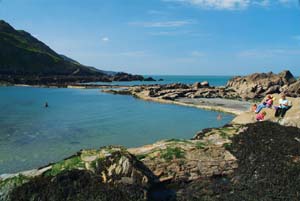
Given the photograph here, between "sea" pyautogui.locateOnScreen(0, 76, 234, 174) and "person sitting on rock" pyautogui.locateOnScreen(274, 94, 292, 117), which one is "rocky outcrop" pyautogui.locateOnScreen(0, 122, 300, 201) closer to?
"sea" pyautogui.locateOnScreen(0, 76, 234, 174)

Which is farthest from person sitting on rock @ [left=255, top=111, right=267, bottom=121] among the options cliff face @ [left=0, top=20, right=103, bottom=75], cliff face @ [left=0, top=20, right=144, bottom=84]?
cliff face @ [left=0, top=20, right=103, bottom=75]

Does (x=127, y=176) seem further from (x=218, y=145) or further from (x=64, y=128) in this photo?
(x=64, y=128)

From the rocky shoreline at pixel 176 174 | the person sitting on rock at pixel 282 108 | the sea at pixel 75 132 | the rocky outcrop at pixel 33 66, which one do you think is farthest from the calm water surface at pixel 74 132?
the rocky outcrop at pixel 33 66

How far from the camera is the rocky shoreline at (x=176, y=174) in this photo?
1152 centimetres

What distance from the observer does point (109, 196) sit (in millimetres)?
11117

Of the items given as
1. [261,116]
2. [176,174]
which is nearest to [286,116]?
[261,116]

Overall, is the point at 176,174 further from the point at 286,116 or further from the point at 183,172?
the point at 286,116

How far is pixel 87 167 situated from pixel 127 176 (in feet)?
5.54

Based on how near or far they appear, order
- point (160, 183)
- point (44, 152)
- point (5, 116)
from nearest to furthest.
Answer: point (160, 183) < point (44, 152) < point (5, 116)

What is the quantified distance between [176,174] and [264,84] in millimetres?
69722

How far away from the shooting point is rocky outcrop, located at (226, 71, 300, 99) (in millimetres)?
71706

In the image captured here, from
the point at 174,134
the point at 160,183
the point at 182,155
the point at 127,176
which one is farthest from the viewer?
the point at 174,134

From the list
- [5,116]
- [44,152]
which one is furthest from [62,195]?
[5,116]

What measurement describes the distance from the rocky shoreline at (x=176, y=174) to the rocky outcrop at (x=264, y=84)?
5041cm
